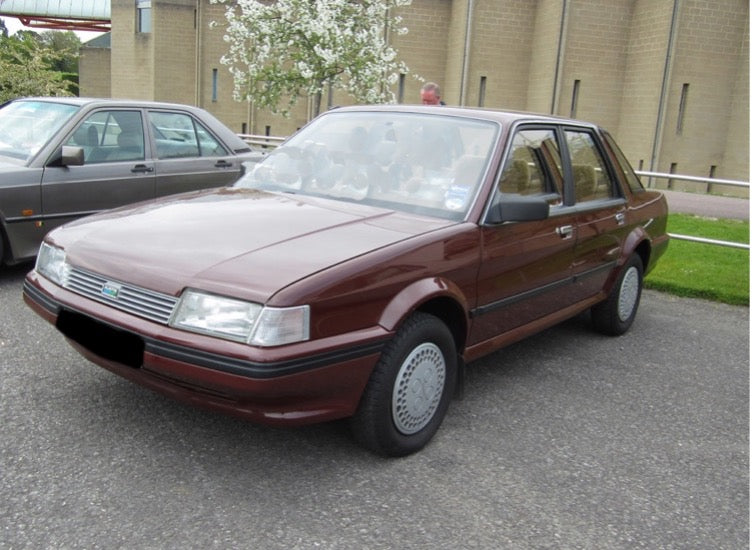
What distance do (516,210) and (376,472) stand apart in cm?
152

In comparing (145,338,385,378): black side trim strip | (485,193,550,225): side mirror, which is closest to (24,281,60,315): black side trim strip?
(145,338,385,378): black side trim strip

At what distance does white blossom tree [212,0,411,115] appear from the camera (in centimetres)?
1215

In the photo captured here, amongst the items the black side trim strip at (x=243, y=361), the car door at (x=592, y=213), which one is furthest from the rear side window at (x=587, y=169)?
the black side trim strip at (x=243, y=361)

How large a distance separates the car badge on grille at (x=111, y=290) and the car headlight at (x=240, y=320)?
1.25 ft

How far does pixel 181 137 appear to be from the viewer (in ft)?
24.1

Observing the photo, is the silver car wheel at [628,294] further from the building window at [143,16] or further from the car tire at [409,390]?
the building window at [143,16]

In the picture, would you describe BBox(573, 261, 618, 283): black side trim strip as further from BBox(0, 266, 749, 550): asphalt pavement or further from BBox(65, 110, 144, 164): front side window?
BBox(65, 110, 144, 164): front side window

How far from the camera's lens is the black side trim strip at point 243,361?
8.96ft

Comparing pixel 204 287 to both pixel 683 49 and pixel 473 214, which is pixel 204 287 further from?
pixel 683 49

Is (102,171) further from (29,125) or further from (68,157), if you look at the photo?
(29,125)

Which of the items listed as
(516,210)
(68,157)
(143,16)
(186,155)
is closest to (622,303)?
(516,210)

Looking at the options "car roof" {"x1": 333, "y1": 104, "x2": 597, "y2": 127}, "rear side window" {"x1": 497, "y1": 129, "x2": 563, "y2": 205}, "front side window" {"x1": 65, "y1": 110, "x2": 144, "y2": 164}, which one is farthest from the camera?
"front side window" {"x1": 65, "y1": 110, "x2": 144, "y2": 164}

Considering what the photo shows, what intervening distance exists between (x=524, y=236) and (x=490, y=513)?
1685mm

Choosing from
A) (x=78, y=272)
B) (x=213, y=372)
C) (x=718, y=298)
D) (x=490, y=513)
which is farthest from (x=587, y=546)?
(x=718, y=298)
